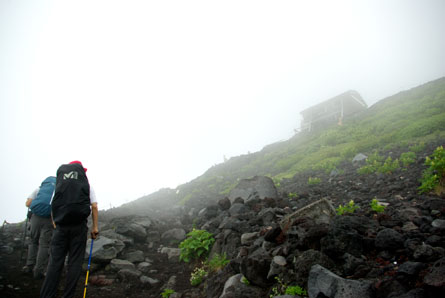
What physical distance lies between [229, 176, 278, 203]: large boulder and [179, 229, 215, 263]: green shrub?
9.28 ft

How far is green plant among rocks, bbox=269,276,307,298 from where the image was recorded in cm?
354

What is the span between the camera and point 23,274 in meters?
7.09

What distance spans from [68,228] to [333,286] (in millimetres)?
4688

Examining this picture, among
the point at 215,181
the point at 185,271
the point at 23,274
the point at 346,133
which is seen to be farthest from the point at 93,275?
the point at 346,133

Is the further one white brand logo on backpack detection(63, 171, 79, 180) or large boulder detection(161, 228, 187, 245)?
large boulder detection(161, 228, 187, 245)

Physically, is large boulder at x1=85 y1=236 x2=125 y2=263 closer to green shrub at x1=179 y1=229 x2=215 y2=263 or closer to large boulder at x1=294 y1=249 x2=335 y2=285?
green shrub at x1=179 y1=229 x2=215 y2=263

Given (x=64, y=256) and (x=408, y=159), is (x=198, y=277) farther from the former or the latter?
(x=408, y=159)

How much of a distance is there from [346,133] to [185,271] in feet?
66.6

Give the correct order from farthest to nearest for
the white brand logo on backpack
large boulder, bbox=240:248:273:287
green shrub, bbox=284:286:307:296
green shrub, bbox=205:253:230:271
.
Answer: green shrub, bbox=205:253:230:271, the white brand logo on backpack, large boulder, bbox=240:248:273:287, green shrub, bbox=284:286:307:296

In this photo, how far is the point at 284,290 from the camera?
3.83 meters

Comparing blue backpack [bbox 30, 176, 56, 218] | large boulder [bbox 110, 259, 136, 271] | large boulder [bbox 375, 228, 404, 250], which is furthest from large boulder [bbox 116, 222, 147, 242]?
large boulder [bbox 375, 228, 404, 250]

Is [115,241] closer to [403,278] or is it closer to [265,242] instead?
[265,242]

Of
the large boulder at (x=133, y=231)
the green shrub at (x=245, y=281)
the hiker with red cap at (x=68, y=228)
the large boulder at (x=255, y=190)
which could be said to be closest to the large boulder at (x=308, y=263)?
the green shrub at (x=245, y=281)

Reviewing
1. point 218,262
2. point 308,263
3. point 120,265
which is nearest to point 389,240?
point 308,263
